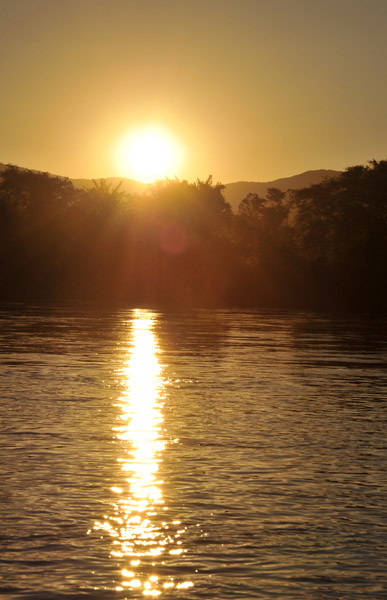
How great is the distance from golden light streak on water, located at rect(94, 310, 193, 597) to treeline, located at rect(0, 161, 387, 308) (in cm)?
7183

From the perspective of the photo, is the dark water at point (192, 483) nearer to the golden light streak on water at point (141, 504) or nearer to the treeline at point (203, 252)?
the golden light streak on water at point (141, 504)

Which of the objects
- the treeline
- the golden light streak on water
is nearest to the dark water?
the golden light streak on water

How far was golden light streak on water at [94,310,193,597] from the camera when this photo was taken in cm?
906

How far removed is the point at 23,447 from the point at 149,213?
114273mm

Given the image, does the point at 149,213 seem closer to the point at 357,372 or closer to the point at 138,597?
the point at 357,372

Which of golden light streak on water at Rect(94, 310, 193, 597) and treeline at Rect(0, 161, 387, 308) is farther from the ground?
treeline at Rect(0, 161, 387, 308)

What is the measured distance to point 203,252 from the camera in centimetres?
11050

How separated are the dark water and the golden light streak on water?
0.03 m

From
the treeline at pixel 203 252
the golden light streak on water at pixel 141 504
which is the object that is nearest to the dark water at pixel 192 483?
the golden light streak on water at pixel 141 504

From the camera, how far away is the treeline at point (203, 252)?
98812mm

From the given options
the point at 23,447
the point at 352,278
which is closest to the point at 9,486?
the point at 23,447

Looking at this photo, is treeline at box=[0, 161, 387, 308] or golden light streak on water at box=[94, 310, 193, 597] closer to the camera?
golden light streak on water at box=[94, 310, 193, 597]

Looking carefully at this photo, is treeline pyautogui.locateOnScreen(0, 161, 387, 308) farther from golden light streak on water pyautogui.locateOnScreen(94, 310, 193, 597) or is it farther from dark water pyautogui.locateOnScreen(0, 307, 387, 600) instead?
golden light streak on water pyautogui.locateOnScreen(94, 310, 193, 597)

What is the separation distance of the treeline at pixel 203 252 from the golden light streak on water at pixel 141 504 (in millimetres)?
71831
